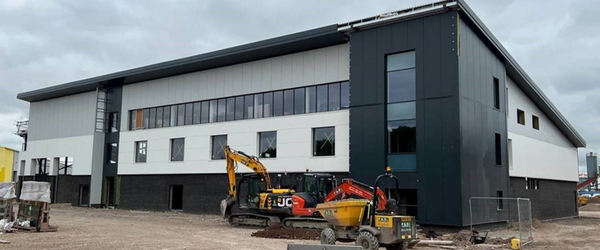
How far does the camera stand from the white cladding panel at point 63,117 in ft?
137

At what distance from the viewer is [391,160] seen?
24391 millimetres

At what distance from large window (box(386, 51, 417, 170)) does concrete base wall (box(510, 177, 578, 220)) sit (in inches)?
350

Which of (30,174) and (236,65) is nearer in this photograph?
(236,65)

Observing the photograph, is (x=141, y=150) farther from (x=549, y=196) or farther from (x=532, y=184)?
(x=549, y=196)

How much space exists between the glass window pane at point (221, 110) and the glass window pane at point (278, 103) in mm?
4227

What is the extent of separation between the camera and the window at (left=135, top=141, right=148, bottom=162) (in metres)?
37.8

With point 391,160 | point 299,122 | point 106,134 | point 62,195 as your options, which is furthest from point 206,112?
point 62,195

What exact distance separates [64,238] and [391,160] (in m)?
14.2

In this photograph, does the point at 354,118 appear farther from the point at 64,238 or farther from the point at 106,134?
the point at 106,134

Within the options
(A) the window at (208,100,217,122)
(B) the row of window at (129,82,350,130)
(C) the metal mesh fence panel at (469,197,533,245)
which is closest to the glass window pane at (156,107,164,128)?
(B) the row of window at (129,82,350,130)

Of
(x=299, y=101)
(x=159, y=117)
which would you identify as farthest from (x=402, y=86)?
(x=159, y=117)

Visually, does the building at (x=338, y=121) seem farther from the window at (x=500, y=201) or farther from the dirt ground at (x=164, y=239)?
the dirt ground at (x=164, y=239)

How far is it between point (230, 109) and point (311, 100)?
642cm

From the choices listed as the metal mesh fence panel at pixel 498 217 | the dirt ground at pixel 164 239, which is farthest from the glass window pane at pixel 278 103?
the metal mesh fence panel at pixel 498 217
